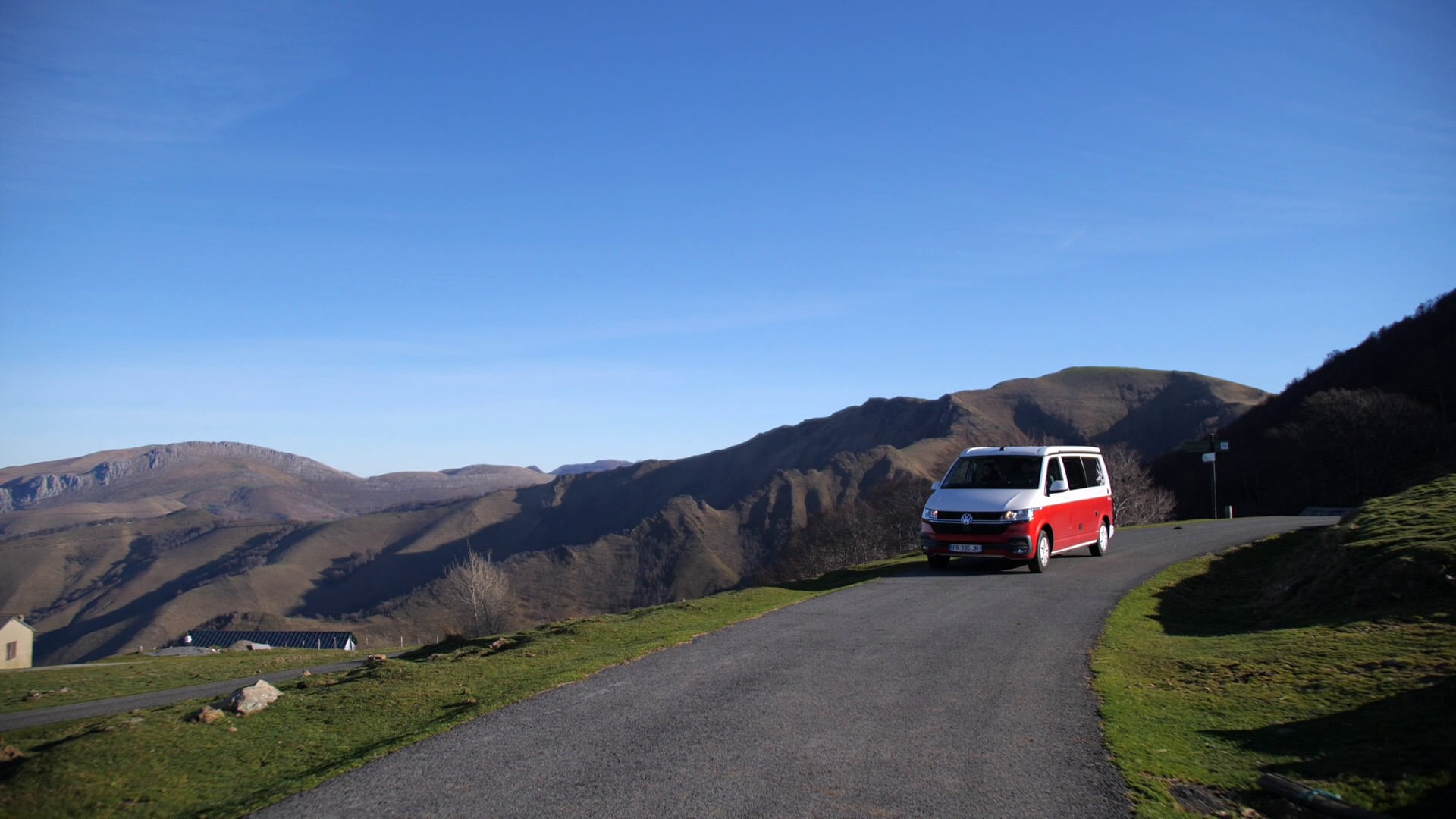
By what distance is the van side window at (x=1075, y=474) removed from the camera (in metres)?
17.6

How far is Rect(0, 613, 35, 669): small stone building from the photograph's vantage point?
48750 mm

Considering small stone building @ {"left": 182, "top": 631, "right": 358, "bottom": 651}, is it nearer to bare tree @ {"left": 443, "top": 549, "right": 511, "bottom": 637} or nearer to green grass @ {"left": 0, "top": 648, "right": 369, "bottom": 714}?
bare tree @ {"left": 443, "top": 549, "right": 511, "bottom": 637}

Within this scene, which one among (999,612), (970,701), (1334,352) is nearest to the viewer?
(970,701)

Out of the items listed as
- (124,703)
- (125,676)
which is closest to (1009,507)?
(124,703)

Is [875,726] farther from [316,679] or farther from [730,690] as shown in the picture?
[316,679]

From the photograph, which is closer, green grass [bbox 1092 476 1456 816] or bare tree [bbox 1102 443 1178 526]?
green grass [bbox 1092 476 1456 816]

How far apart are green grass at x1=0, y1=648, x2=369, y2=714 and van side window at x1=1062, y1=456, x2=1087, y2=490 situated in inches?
875

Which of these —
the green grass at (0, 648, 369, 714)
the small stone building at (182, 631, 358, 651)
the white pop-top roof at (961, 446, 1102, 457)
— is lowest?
the small stone building at (182, 631, 358, 651)

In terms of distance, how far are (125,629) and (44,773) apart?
14564 cm

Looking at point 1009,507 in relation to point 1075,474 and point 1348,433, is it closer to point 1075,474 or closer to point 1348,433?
point 1075,474

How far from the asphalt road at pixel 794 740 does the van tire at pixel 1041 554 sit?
5.23 m

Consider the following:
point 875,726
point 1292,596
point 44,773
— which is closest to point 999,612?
point 1292,596

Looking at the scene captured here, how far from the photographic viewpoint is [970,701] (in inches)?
292

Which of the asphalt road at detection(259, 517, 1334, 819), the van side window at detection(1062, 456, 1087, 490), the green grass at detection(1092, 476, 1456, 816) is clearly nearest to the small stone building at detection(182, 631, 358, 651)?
the van side window at detection(1062, 456, 1087, 490)
